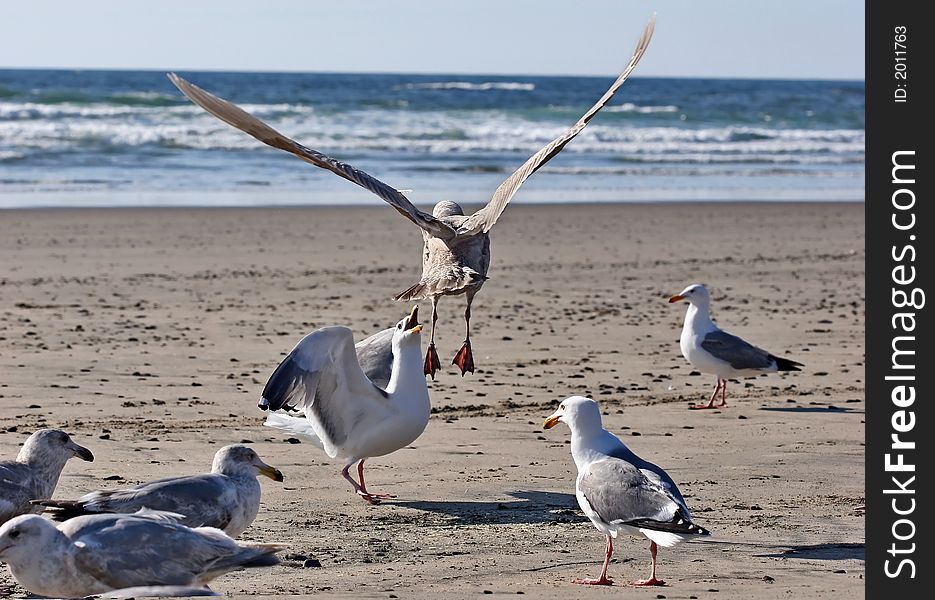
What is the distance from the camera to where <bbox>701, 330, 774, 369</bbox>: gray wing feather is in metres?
9.50

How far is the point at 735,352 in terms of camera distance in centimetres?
952

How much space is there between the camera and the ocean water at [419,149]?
2514 centimetres

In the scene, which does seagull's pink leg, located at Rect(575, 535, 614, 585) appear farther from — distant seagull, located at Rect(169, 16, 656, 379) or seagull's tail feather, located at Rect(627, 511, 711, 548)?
distant seagull, located at Rect(169, 16, 656, 379)

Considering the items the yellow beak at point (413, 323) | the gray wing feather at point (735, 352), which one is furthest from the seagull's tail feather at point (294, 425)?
the gray wing feather at point (735, 352)

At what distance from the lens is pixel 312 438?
7.19 metres

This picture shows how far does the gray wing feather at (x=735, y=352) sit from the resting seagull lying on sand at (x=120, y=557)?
5.24 meters

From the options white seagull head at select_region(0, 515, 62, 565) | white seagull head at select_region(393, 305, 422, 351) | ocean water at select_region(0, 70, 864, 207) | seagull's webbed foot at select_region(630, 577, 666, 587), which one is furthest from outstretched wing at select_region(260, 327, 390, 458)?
ocean water at select_region(0, 70, 864, 207)

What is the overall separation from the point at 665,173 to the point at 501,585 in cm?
2632

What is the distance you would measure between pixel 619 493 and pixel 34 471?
104 inches

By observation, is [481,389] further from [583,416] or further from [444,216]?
[583,416]

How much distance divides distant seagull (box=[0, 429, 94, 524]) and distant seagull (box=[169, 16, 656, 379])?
82.4 inches

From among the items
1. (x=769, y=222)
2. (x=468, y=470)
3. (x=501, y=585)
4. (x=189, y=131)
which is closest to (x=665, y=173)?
(x=769, y=222)

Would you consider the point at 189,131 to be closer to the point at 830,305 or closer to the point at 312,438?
the point at 830,305

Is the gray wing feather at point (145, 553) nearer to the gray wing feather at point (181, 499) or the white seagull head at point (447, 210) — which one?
the gray wing feather at point (181, 499)
